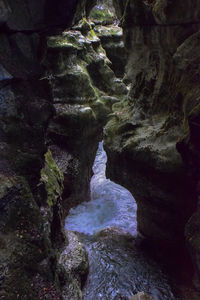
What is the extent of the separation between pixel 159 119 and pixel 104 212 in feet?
20.5

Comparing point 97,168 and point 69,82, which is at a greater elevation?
point 69,82

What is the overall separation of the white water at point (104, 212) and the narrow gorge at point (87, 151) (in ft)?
0.26

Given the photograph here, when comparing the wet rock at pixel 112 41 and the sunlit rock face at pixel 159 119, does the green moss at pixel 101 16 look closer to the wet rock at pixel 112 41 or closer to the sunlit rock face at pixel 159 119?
the wet rock at pixel 112 41

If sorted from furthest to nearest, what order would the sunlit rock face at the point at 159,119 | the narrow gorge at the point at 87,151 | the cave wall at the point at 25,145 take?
the sunlit rock face at the point at 159,119 → the narrow gorge at the point at 87,151 → the cave wall at the point at 25,145

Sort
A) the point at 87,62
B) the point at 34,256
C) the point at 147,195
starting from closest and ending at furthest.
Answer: the point at 34,256
the point at 147,195
the point at 87,62

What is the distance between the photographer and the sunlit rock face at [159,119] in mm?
4242

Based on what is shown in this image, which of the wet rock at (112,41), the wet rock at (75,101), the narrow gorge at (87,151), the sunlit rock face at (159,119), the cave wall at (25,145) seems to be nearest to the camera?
the cave wall at (25,145)

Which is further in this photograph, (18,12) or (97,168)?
(97,168)

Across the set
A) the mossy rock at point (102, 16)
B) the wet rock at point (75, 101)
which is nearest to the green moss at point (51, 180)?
the wet rock at point (75, 101)

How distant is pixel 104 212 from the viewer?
1091 centimetres

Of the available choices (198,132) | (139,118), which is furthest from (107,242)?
(198,132)

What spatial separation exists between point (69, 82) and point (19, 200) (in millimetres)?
6206

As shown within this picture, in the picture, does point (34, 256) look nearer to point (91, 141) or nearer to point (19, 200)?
point (19, 200)

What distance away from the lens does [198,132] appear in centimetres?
383
